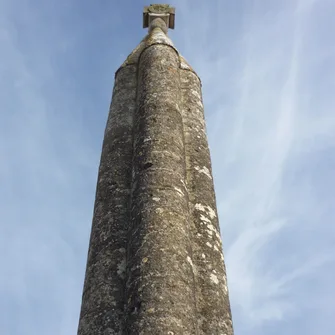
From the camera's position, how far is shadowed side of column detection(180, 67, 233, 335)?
4.78 m

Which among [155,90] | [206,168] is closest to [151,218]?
[206,168]

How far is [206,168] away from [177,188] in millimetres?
1053

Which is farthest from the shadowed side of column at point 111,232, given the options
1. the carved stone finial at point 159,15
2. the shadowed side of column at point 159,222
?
the carved stone finial at point 159,15

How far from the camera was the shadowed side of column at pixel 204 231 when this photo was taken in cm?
478

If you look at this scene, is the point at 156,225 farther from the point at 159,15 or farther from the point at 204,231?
the point at 159,15

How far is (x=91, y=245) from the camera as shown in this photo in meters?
5.55

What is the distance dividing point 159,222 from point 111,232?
0.73 metres

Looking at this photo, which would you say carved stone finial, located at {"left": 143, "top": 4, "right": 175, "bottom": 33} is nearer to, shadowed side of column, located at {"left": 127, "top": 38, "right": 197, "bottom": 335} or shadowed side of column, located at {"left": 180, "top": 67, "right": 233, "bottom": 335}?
shadowed side of column, located at {"left": 180, "top": 67, "right": 233, "bottom": 335}

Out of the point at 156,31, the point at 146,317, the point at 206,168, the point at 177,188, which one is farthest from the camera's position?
the point at 156,31

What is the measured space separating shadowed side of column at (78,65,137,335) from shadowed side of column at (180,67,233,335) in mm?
743

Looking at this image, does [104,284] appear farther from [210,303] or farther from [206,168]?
[206,168]

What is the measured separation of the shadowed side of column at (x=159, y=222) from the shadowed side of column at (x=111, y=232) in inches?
8.9

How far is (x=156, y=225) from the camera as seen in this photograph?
491cm

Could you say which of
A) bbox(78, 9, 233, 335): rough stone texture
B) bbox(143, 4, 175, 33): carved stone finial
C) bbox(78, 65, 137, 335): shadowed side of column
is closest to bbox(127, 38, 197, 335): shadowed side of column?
bbox(78, 9, 233, 335): rough stone texture
